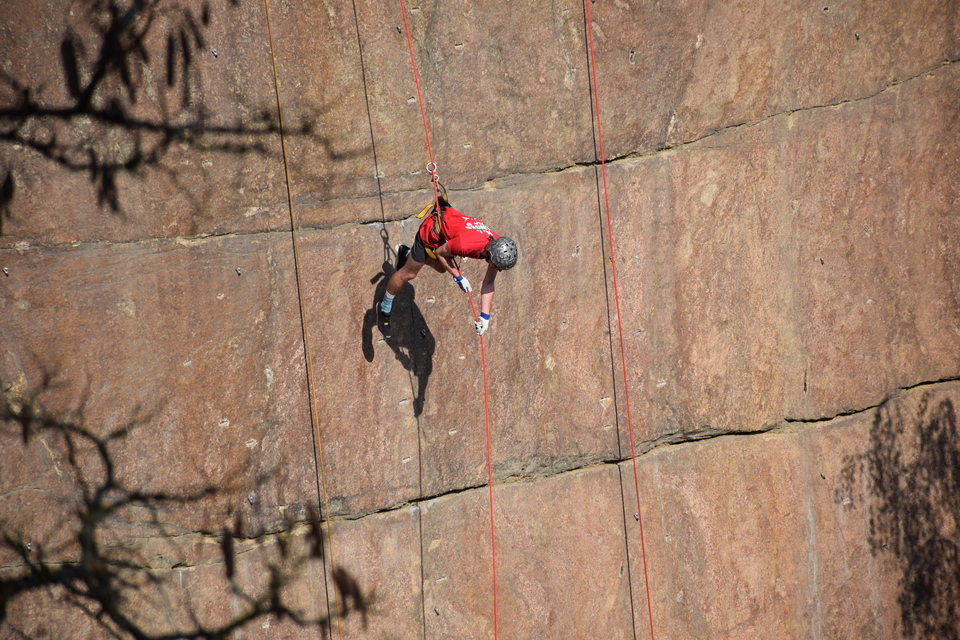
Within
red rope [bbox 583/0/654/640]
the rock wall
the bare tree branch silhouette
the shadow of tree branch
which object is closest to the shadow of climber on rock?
the rock wall

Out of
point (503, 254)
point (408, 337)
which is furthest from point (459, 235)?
point (408, 337)

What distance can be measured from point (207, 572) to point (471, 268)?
113 inches

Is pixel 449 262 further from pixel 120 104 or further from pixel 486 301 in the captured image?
pixel 120 104

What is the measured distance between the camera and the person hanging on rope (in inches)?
195

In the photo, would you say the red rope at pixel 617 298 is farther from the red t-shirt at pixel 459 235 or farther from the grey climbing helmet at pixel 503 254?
the grey climbing helmet at pixel 503 254

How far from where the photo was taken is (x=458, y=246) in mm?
5145

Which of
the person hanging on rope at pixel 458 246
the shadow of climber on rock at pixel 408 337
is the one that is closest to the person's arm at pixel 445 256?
the person hanging on rope at pixel 458 246

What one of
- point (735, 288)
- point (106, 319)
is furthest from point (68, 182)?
point (735, 288)

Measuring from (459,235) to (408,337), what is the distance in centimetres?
138

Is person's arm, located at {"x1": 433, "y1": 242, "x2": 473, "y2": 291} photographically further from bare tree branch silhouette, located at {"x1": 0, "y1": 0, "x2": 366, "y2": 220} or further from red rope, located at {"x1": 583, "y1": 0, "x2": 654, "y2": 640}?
red rope, located at {"x1": 583, "y1": 0, "x2": 654, "y2": 640}

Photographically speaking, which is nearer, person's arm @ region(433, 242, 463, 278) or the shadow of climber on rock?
person's arm @ region(433, 242, 463, 278)

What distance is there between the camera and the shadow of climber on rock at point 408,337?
618 centimetres

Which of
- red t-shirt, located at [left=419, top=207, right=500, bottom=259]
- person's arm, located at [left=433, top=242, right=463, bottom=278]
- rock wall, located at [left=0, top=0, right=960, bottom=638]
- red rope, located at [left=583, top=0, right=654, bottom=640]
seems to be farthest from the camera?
red rope, located at [left=583, top=0, right=654, bottom=640]

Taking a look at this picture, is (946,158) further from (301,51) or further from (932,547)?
(301,51)
